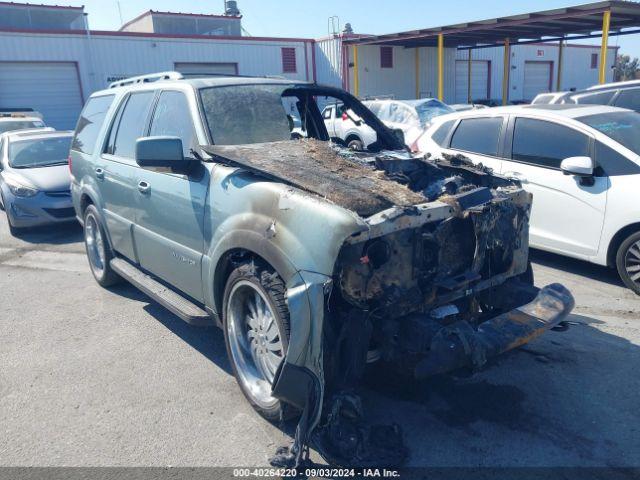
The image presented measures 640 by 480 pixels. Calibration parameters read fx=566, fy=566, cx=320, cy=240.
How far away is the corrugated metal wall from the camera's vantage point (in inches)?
859

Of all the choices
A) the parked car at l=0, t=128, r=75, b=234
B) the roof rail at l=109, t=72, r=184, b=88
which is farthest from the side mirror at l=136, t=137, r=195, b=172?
the parked car at l=0, t=128, r=75, b=234

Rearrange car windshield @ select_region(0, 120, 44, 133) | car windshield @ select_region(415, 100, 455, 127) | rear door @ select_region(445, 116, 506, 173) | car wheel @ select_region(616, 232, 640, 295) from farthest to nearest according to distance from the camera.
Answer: car windshield @ select_region(415, 100, 455, 127)
car windshield @ select_region(0, 120, 44, 133)
rear door @ select_region(445, 116, 506, 173)
car wheel @ select_region(616, 232, 640, 295)

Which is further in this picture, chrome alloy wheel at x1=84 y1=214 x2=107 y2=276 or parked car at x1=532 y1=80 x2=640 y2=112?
Result: parked car at x1=532 y1=80 x2=640 y2=112

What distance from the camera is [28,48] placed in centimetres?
2167

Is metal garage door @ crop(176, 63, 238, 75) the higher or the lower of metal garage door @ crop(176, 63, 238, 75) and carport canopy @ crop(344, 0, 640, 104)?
the lower

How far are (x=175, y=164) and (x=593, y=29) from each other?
2512 centimetres

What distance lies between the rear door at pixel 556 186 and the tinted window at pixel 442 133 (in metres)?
0.94

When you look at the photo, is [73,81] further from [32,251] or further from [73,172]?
[73,172]

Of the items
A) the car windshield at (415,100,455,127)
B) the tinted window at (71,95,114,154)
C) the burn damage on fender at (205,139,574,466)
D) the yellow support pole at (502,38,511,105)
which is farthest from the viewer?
the yellow support pole at (502,38,511,105)

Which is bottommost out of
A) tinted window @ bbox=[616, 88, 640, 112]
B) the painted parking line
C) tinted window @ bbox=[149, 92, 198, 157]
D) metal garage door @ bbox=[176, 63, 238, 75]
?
the painted parking line

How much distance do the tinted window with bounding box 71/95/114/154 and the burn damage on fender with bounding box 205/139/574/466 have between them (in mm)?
2654

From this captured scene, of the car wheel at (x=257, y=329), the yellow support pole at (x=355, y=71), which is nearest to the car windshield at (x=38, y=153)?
the car wheel at (x=257, y=329)

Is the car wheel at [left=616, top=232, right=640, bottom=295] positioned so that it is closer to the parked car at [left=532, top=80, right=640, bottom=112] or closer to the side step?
the side step

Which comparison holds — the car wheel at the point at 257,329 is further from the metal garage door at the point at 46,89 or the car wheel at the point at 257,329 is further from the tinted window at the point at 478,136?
the metal garage door at the point at 46,89
